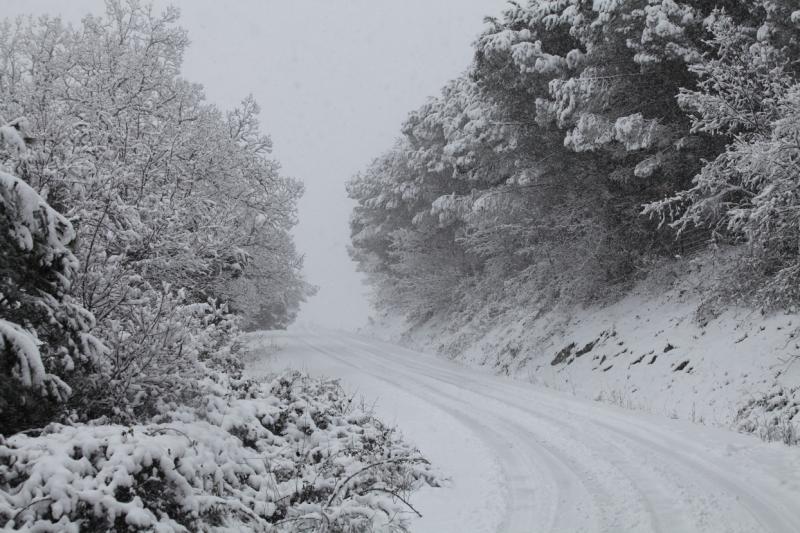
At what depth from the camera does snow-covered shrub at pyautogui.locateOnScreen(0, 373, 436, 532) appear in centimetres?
330

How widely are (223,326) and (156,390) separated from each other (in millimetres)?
1475

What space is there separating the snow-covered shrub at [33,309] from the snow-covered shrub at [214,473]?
0.34 m

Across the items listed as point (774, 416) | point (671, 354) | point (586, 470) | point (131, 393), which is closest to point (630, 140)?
point (671, 354)

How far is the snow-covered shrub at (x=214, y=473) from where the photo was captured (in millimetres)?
3299

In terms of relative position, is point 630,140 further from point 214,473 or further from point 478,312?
point 478,312

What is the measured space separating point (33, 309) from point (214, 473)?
1.79 meters

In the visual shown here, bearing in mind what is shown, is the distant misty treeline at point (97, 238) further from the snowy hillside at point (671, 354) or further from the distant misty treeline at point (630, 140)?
the distant misty treeline at point (630, 140)

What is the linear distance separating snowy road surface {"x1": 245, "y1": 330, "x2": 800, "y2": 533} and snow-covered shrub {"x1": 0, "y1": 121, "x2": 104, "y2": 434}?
10.7ft

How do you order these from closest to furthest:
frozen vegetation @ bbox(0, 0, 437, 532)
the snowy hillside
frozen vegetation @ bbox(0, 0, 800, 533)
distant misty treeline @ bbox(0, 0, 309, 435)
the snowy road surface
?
frozen vegetation @ bbox(0, 0, 437, 532) → distant misty treeline @ bbox(0, 0, 309, 435) → frozen vegetation @ bbox(0, 0, 800, 533) → the snowy road surface → the snowy hillside

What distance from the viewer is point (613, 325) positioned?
14.9 metres

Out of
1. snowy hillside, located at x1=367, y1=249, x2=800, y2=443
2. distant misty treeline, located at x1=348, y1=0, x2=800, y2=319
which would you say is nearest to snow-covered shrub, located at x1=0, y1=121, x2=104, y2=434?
snowy hillside, located at x1=367, y1=249, x2=800, y2=443

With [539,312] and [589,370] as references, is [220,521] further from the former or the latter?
[539,312]

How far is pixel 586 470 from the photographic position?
6383 millimetres

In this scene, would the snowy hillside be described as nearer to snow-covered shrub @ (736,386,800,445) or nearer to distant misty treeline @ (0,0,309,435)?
snow-covered shrub @ (736,386,800,445)
